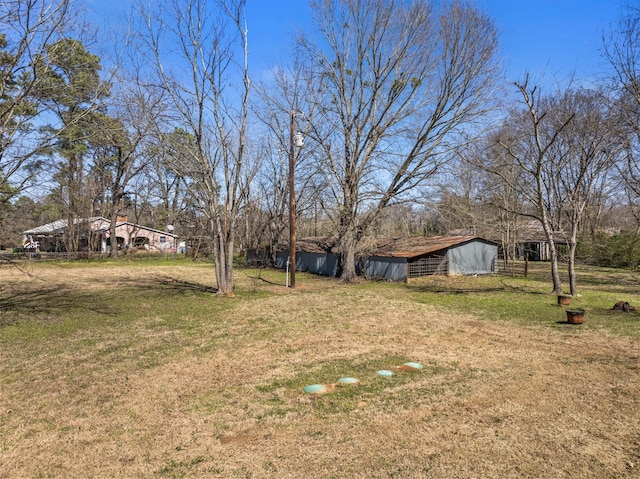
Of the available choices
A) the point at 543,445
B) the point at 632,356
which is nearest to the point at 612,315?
the point at 632,356

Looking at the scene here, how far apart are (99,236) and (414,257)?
34.7 meters

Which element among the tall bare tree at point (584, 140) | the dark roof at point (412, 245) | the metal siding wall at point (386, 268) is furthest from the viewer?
the dark roof at point (412, 245)

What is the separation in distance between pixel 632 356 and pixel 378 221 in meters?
14.1

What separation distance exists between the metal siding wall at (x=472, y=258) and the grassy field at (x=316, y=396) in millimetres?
11459

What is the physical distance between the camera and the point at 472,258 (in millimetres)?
23078

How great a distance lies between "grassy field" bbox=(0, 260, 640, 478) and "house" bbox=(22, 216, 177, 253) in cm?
2947

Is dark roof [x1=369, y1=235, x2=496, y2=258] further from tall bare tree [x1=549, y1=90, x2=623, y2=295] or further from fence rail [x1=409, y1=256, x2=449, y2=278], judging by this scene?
tall bare tree [x1=549, y1=90, x2=623, y2=295]

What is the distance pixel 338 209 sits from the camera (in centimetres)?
1909

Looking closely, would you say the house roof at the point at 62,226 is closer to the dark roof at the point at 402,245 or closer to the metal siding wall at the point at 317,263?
the metal siding wall at the point at 317,263

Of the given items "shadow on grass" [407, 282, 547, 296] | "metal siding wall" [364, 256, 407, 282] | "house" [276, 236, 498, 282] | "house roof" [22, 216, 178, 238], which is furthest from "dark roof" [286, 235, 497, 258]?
"house roof" [22, 216, 178, 238]

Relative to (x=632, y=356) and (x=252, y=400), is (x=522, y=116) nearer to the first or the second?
(x=632, y=356)

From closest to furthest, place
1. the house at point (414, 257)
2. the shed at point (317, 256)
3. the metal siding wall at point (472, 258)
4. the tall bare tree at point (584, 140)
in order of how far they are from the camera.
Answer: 1. the tall bare tree at point (584, 140)
2. the house at point (414, 257)
3. the metal siding wall at point (472, 258)
4. the shed at point (317, 256)

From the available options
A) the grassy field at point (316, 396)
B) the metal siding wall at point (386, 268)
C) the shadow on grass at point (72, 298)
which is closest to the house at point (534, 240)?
the metal siding wall at point (386, 268)

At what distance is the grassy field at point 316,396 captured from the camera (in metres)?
3.41
